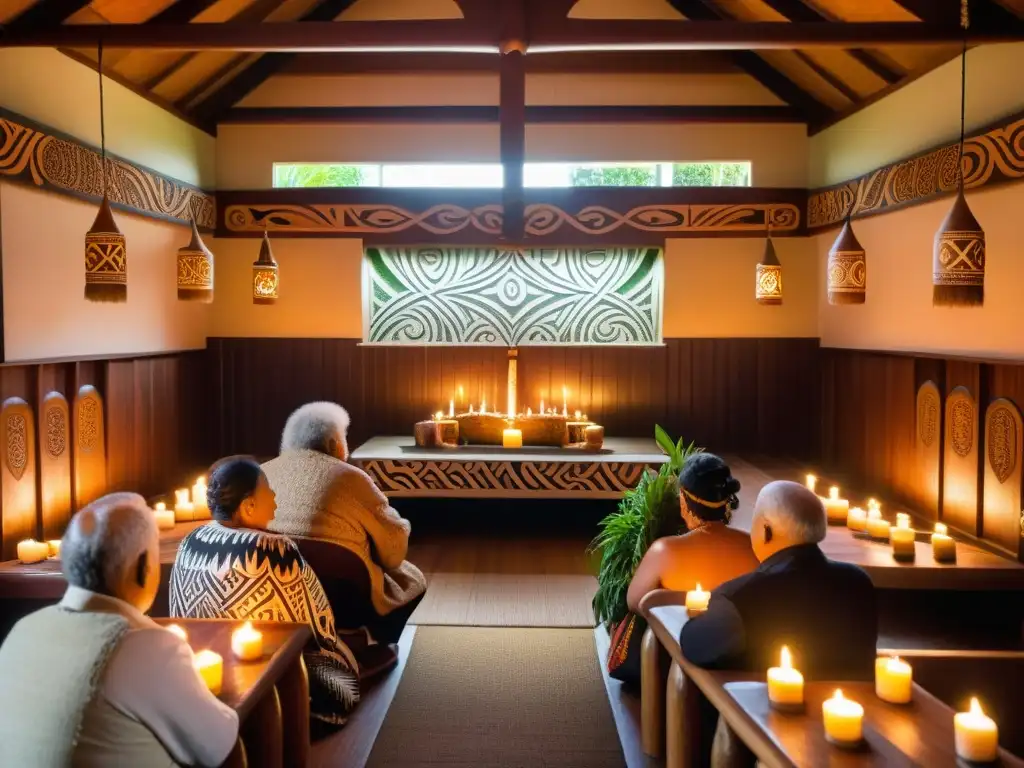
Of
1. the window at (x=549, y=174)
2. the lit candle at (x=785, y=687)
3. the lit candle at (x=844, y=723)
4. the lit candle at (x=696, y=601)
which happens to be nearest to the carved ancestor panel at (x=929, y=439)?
the window at (x=549, y=174)

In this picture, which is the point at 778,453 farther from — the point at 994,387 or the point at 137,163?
the point at 137,163

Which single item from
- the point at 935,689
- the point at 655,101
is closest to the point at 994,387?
the point at 935,689

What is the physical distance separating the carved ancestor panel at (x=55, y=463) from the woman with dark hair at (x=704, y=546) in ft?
11.7

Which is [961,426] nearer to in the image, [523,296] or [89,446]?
[523,296]

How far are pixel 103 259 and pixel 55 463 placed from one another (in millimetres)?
1430

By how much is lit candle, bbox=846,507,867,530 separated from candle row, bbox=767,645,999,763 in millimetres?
2331

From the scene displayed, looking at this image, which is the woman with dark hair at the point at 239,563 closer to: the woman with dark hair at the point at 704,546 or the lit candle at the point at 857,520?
the woman with dark hair at the point at 704,546

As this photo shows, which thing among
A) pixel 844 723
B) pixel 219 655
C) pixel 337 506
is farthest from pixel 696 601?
pixel 337 506

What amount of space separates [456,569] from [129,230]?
3.25 metres

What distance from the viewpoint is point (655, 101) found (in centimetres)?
734

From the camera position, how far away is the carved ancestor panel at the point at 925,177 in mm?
4586

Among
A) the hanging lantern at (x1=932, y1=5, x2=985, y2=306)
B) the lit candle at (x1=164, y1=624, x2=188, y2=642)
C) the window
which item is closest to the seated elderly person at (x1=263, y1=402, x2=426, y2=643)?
the lit candle at (x1=164, y1=624, x2=188, y2=642)

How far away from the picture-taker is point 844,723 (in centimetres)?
185

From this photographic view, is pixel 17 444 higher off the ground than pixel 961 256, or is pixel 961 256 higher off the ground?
pixel 961 256
